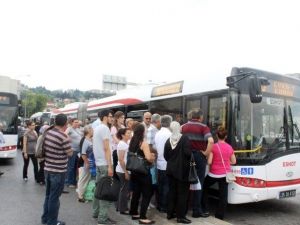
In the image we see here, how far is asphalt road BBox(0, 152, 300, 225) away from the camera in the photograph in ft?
22.2

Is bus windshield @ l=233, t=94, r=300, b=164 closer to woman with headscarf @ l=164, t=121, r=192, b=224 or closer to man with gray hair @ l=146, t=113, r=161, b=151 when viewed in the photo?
woman with headscarf @ l=164, t=121, r=192, b=224

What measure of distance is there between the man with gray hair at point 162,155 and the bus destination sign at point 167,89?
259 centimetres

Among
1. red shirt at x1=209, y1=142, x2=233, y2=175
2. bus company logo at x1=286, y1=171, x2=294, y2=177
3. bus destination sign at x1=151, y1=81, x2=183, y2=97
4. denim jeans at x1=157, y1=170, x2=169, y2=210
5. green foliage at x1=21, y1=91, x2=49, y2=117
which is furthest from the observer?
green foliage at x1=21, y1=91, x2=49, y2=117

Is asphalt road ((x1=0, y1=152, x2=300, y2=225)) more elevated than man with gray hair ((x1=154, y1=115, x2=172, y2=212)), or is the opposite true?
man with gray hair ((x1=154, y1=115, x2=172, y2=212))

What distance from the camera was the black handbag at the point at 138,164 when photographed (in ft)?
20.5

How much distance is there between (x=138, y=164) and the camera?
6254 millimetres

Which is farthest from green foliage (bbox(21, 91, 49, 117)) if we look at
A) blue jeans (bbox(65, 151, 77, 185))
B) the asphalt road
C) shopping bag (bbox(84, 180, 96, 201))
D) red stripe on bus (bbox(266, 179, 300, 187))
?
red stripe on bus (bbox(266, 179, 300, 187))

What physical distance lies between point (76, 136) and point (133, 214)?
3.98 metres

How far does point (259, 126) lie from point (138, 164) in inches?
104

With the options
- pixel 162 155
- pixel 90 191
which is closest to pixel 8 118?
pixel 90 191

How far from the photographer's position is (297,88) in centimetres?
826

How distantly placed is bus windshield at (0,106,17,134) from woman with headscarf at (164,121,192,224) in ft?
35.2

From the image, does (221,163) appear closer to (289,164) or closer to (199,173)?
(199,173)

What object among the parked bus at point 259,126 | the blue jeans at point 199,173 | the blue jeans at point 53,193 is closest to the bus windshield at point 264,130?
the parked bus at point 259,126
